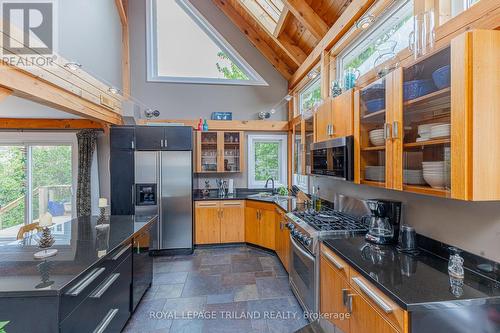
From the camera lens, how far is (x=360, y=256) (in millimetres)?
1659

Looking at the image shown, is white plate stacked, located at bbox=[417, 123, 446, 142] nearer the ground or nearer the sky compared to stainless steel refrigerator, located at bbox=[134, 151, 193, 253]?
nearer the sky

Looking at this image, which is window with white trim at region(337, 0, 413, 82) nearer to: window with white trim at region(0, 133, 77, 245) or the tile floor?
the tile floor

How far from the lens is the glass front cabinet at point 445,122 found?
1.12m

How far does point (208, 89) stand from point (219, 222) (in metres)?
2.73

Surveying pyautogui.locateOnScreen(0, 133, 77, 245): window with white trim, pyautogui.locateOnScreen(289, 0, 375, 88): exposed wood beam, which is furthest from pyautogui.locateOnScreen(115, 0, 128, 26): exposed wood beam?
pyautogui.locateOnScreen(289, 0, 375, 88): exposed wood beam

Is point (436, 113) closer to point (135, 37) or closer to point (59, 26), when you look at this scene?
point (59, 26)

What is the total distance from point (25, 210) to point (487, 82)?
21.6 ft

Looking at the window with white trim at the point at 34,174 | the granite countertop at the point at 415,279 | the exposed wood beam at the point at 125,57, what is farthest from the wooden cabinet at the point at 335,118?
the window with white trim at the point at 34,174

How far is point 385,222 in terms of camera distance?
1917mm

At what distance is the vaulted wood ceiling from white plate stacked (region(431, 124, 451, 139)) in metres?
2.19

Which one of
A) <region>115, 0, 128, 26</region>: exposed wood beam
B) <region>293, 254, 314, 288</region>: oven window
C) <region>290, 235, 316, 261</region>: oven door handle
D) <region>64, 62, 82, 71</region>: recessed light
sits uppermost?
<region>115, 0, 128, 26</region>: exposed wood beam

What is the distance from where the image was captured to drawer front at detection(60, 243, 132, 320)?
1.37 metres

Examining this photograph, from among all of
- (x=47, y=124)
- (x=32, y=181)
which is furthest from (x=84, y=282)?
(x=32, y=181)

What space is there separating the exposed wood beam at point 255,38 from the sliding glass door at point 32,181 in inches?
161
